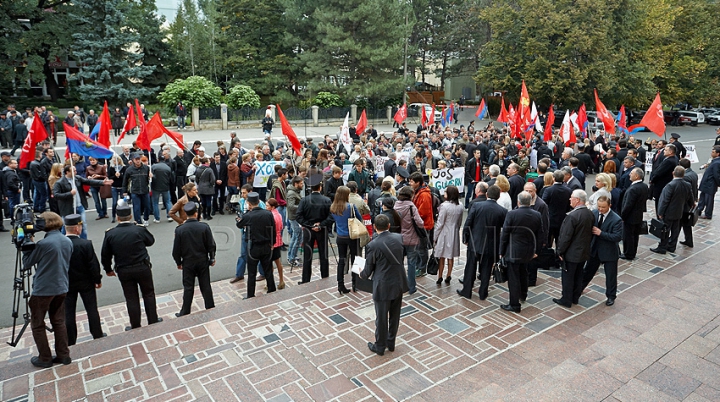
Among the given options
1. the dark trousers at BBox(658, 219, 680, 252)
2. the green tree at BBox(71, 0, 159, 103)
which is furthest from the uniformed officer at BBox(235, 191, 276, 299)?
the green tree at BBox(71, 0, 159, 103)

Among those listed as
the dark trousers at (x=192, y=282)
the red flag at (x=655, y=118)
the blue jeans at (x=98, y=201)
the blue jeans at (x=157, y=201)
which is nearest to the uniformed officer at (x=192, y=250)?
the dark trousers at (x=192, y=282)

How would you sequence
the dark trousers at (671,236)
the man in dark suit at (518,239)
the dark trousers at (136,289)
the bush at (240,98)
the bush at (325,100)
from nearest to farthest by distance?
the dark trousers at (136,289) < the man in dark suit at (518,239) < the dark trousers at (671,236) < the bush at (240,98) < the bush at (325,100)

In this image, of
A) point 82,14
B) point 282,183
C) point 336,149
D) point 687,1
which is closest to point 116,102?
point 82,14

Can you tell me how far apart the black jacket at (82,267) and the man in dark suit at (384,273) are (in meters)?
3.47

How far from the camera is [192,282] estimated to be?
729 centimetres

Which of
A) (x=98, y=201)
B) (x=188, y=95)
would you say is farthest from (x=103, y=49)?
(x=98, y=201)

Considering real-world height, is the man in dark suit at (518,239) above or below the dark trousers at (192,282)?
above

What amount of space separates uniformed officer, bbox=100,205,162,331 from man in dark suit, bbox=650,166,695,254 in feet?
30.5

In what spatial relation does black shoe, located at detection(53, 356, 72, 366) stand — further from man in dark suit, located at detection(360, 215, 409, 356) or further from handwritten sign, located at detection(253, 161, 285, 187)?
handwritten sign, located at detection(253, 161, 285, 187)

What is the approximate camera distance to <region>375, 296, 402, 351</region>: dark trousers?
5988 millimetres

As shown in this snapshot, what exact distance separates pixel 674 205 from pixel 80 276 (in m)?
10.3

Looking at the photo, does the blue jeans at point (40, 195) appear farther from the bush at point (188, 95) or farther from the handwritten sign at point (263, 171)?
the bush at point (188, 95)

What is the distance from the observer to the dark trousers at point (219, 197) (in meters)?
13.4

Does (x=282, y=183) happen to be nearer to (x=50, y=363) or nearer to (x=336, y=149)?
(x=50, y=363)
